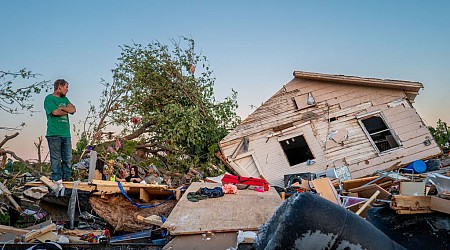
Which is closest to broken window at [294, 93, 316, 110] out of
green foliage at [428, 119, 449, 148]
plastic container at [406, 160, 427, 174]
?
plastic container at [406, 160, 427, 174]

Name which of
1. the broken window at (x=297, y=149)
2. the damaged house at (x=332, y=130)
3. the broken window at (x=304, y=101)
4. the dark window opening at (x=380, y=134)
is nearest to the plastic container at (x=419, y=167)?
the damaged house at (x=332, y=130)

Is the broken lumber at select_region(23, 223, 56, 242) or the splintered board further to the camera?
A: the broken lumber at select_region(23, 223, 56, 242)

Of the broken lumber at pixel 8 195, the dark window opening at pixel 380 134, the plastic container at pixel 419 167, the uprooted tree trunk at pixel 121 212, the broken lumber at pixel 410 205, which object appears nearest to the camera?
the broken lumber at pixel 410 205

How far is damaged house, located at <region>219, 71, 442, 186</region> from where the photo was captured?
1326 cm

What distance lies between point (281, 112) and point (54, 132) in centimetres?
945

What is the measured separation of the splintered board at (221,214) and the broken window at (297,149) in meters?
9.34

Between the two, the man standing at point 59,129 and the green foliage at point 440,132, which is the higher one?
the man standing at point 59,129

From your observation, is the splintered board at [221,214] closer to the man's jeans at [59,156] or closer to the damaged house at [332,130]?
the man's jeans at [59,156]

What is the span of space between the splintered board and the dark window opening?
401 inches

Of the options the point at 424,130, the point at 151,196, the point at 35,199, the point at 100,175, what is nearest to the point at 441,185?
the point at 151,196

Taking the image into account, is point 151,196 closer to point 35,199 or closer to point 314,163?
point 35,199

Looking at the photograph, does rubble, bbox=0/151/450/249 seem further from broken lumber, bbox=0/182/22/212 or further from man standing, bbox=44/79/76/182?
man standing, bbox=44/79/76/182

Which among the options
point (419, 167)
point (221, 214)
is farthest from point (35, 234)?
point (419, 167)

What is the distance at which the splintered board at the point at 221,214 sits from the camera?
351 centimetres
